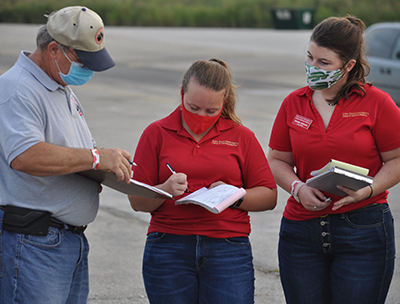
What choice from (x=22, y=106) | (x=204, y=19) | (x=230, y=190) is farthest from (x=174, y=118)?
(x=204, y=19)

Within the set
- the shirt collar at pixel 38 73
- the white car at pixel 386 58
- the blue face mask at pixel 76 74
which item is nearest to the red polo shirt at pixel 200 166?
the blue face mask at pixel 76 74

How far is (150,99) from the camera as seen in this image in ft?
46.6

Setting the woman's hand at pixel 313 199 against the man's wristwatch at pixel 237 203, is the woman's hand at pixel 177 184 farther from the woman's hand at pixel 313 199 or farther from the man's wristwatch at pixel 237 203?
the woman's hand at pixel 313 199

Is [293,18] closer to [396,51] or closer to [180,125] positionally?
[396,51]

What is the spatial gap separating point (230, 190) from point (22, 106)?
1.03 metres

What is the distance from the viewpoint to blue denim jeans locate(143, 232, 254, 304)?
287cm

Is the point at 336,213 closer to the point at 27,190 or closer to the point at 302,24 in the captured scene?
the point at 27,190

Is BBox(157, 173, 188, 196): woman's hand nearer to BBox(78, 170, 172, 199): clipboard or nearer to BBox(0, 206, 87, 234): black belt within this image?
BBox(78, 170, 172, 199): clipboard

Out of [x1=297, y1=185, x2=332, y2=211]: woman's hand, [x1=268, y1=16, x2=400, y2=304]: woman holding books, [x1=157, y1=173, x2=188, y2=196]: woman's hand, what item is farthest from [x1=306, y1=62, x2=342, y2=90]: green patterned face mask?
[x1=157, y1=173, x2=188, y2=196]: woman's hand

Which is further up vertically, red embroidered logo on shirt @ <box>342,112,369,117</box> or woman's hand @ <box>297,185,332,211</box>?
red embroidered logo on shirt @ <box>342,112,369,117</box>

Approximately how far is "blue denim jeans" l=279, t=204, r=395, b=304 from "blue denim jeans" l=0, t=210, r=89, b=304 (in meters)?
1.19

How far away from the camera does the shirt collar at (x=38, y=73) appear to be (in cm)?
262

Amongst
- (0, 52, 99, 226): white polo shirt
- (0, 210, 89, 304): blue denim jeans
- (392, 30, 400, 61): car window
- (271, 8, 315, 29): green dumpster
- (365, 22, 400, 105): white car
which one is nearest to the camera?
(0, 52, 99, 226): white polo shirt

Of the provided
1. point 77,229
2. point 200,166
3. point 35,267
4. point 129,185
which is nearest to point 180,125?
point 200,166
